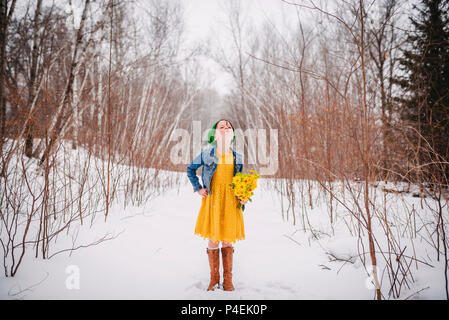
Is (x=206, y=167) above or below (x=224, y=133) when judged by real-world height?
below

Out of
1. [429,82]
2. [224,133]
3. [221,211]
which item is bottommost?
[221,211]

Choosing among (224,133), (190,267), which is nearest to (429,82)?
(224,133)

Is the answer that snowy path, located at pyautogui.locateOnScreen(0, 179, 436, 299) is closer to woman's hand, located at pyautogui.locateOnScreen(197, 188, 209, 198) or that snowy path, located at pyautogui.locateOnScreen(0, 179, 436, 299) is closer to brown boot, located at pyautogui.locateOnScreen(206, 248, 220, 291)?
brown boot, located at pyautogui.locateOnScreen(206, 248, 220, 291)

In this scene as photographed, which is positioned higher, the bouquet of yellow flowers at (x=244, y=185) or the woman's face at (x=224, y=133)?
the woman's face at (x=224, y=133)

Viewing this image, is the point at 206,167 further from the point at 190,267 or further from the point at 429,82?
the point at 429,82

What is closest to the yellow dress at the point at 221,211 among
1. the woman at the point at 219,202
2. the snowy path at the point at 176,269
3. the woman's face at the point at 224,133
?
the woman at the point at 219,202

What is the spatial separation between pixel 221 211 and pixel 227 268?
1.25ft

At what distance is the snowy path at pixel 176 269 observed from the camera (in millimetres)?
1223

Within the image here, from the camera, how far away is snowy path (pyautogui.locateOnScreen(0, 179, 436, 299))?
1.22 meters

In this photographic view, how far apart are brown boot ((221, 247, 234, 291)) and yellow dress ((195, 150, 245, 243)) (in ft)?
0.35

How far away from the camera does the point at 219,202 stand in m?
1.36

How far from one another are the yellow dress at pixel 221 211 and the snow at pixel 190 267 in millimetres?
367

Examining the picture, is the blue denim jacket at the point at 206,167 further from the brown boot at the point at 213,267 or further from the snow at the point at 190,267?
the snow at the point at 190,267
